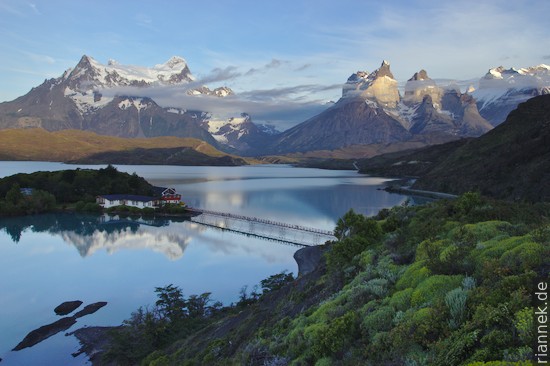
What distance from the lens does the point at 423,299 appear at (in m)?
12.0

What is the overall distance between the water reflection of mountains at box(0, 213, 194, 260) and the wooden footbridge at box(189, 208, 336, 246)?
922cm

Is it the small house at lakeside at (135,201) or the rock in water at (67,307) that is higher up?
the small house at lakeside at (135,201)

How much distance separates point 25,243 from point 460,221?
84.2 metres

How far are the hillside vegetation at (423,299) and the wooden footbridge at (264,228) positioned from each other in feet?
185

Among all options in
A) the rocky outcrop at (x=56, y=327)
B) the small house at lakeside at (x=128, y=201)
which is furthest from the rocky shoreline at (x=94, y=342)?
the small house at lakeside at (x=128, y=201)

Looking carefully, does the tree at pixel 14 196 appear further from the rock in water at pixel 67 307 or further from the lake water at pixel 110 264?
the rock in water at pixel 67 307

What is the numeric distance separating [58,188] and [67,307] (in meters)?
92.9

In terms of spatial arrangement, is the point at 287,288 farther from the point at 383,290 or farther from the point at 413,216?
the point at 383,290

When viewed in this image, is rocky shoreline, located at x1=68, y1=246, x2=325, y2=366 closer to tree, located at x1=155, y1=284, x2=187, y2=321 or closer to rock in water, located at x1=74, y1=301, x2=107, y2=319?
rock in water, located at x1=74, y1=301, x2=107, y2=319

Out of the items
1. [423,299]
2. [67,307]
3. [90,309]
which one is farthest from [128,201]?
[423,299]

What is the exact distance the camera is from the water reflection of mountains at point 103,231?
3028 inches

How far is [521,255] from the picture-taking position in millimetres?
11531

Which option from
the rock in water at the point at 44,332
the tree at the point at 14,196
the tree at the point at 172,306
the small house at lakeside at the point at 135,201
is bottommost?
the rock in water at the point at 44,332

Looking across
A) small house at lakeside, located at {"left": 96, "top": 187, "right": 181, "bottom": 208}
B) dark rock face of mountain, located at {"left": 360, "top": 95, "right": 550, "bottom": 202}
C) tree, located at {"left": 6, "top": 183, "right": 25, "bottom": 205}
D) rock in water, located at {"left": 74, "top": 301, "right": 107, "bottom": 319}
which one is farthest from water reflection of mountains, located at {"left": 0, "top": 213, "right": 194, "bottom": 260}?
dark rock face of mountain, located at {"left": 360, "top": 95, "right": 550, "bottom": 202}
